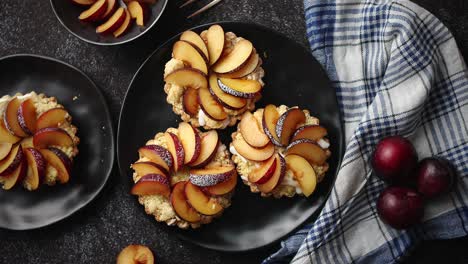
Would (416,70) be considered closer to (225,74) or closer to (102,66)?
(225,74)

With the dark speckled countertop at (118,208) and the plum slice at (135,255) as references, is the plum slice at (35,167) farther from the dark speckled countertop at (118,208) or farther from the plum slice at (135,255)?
the plum slice at (135,255)

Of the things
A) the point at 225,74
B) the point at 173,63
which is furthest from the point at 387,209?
the point at 173,63

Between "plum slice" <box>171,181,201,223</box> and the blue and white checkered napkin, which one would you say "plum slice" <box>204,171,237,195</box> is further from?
the blue and white checkered napkin

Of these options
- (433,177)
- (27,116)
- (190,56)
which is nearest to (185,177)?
(190,56)

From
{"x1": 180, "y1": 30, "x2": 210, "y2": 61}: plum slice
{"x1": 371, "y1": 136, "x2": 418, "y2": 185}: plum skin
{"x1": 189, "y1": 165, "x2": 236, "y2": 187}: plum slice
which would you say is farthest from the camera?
{"x1": 180, "y1": 30, "x2": 210, "y2": 61}: plum slice

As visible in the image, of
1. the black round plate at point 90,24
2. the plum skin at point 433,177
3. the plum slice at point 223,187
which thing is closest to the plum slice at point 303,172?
the plum slice at point 223,187

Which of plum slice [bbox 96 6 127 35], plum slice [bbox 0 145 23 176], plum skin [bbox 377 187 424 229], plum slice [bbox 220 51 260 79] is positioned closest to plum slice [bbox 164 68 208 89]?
plum slice [bbox 220 51 260 79]
